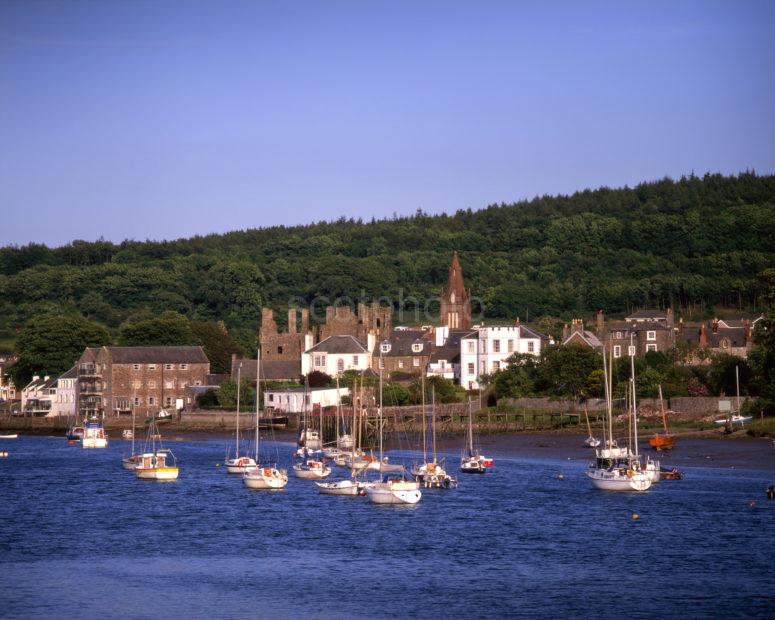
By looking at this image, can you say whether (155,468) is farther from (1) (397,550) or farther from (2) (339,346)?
(2) (339,346)

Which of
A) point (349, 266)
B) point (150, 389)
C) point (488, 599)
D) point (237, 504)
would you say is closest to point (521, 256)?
point (349, 266)

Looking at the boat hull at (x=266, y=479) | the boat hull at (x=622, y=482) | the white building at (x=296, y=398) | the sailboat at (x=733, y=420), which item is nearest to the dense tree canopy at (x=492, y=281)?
the white building at (x=296, y=398)

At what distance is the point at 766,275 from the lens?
8550 cm

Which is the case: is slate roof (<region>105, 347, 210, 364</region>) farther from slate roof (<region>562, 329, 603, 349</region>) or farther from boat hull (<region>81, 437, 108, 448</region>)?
slate roof (<region>562, 329, 603, 349</region>)

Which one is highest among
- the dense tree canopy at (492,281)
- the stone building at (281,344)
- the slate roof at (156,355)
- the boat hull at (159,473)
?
the dense tree canopy at (492,281)

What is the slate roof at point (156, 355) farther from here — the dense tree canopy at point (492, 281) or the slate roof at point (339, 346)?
the dense tree canopy at point (492, 281)

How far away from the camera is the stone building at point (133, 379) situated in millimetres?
107312

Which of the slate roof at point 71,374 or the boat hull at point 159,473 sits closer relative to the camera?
Answer: the boat hull at point 159,473

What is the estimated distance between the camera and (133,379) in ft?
353

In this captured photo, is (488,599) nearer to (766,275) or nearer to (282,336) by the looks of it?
(766,275)

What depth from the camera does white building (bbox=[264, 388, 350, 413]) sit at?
98.2 m

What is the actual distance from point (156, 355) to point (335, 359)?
48.3ft

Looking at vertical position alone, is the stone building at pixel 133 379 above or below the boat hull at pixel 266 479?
above

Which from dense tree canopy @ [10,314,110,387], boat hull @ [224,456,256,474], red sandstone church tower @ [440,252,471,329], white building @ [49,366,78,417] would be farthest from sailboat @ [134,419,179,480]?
red sandstone church tower @ [440,252,471,329]
